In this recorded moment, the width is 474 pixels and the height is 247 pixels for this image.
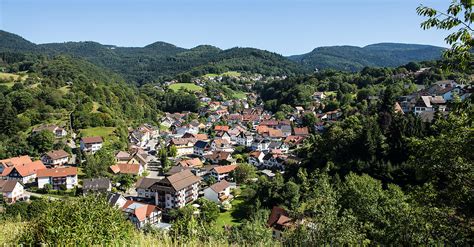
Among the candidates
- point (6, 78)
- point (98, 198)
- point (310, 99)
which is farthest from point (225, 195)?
point (6, 78)

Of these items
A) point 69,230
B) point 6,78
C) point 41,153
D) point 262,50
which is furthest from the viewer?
point 262,50

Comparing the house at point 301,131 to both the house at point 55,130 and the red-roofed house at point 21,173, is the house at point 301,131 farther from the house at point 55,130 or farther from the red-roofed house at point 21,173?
the red-roofed house at point 21,173

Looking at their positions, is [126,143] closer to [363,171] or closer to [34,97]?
[34,97]

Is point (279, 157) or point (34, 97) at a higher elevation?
point (34, 97)

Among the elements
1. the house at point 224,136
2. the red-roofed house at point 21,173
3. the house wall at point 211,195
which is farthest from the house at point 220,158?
the red-roofed house at point 21,173

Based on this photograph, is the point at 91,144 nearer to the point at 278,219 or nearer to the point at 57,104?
the point at 57,104

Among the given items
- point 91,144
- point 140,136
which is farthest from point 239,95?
point 91,144

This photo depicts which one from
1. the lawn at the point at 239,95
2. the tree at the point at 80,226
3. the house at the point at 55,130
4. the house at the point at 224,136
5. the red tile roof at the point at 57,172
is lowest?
the house at the point at 224,136

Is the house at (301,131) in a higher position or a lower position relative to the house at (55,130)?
lower
